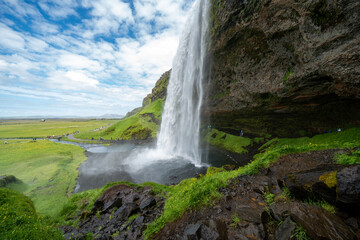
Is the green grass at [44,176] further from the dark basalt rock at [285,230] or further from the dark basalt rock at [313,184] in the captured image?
the dark basalt rock at [313,184]

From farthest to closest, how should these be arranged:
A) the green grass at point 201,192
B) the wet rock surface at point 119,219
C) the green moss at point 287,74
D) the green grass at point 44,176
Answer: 1. the green moss at point 287,74
2. the green grass at point 44,176
3. the wet rock surface at point 119,219
4. the green grass at point 201,192

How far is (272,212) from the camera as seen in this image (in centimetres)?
399

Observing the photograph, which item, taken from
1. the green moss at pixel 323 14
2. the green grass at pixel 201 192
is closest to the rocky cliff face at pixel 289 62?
the green moss at pixel 323 14

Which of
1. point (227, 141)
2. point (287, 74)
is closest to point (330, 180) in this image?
point (287, 74)

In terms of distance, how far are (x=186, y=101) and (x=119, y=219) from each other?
997 inches

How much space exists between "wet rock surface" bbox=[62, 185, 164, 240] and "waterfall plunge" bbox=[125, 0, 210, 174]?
1231 centimetres

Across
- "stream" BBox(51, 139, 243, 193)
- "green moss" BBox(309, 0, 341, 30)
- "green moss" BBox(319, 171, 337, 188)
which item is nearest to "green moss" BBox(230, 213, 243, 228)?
"green moss" BBox(319, 171, 337, 188)

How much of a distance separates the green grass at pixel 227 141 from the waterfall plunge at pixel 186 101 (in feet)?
17.7

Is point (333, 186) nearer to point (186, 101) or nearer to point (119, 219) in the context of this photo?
point (119, 219)

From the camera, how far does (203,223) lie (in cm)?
450

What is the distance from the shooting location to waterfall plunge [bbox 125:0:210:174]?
25.9 m

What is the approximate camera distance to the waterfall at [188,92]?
26.3 meters

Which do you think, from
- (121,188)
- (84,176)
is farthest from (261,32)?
(84,176)

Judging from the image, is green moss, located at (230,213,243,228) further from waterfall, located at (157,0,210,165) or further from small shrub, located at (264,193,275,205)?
waterfall, located at (157,0,210,165)
